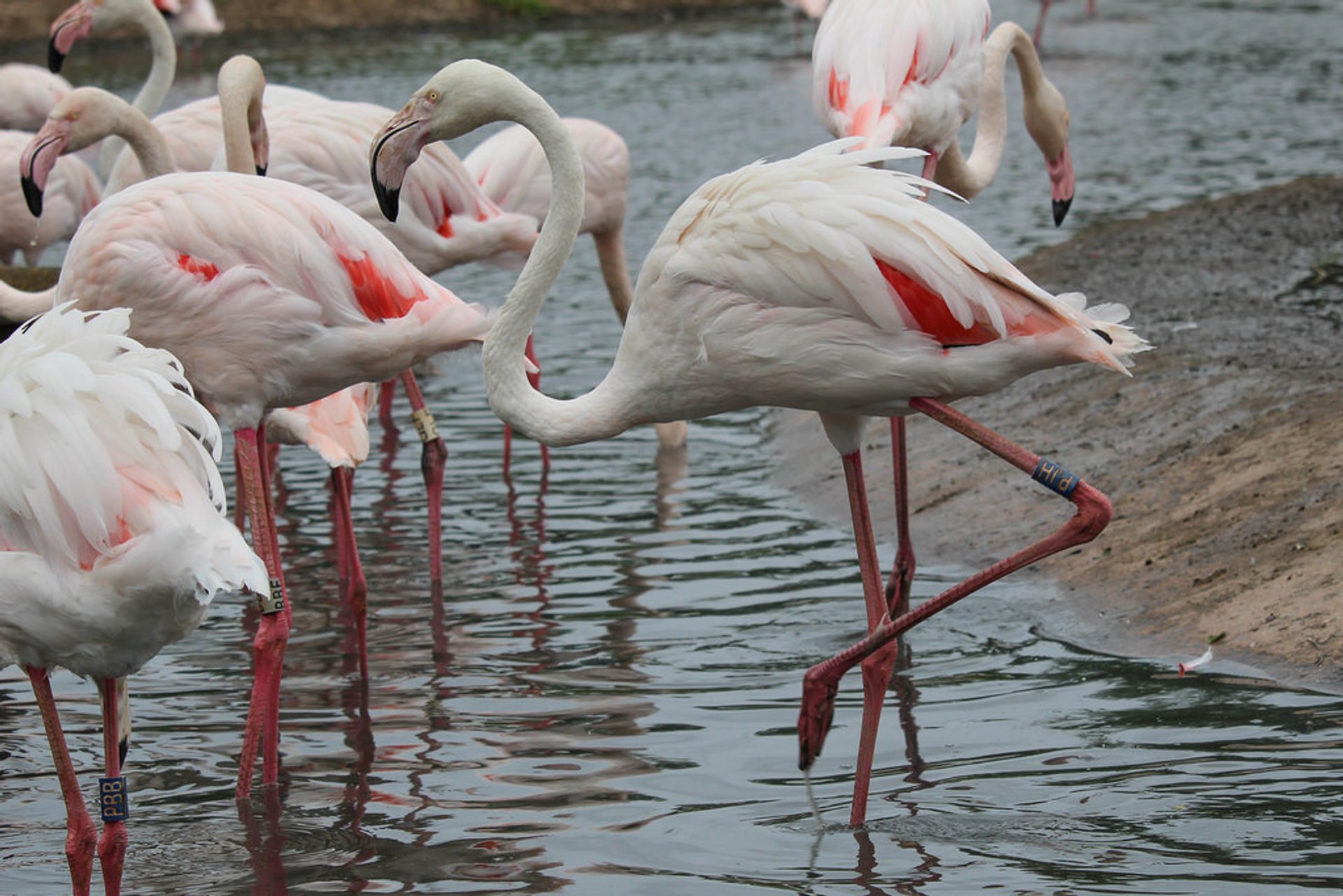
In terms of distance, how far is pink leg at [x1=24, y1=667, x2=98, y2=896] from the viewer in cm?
400

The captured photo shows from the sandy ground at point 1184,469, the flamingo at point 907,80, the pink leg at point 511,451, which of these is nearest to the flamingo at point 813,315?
the sandy ground at point 1184,469

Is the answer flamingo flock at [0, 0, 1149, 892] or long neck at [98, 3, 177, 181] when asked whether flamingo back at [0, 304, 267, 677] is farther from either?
long neck at [98, 3, 177, 181]

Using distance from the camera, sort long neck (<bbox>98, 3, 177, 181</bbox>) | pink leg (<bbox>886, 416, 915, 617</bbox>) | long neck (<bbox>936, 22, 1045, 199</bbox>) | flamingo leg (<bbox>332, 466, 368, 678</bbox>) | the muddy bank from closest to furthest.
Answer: flamingo leg (<bbox>332, 466, 368, 678</bbox>), pink leg (<bbox>886, 416, 915, 617</bbox>), long neck (<bbox>936, 22, 1045, 199</bbox>), long neck (<bbox>98, 3, 177, 181</bbox>), the muddy bank

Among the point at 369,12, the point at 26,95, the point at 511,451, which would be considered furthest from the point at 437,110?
the point at 369,12

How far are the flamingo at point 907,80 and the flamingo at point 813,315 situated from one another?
1.50 m

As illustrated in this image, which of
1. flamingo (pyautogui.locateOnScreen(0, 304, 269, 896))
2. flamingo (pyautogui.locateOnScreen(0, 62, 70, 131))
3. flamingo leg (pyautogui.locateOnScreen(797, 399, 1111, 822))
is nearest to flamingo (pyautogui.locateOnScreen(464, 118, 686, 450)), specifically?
flamingo leg (pyautogui.locateOnScreen(797, 399, 1111, 822))

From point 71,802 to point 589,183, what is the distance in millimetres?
5009

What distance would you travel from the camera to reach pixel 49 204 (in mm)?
9797

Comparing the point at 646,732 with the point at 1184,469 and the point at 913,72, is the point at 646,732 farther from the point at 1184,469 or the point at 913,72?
the point at 913,72

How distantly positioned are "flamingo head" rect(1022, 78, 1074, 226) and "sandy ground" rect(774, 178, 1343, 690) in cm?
82

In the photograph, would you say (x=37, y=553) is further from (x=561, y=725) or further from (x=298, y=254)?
(x=561, y=725)

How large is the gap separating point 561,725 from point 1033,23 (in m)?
20.1

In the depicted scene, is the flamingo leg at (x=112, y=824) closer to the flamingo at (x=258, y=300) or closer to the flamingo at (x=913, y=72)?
the flamingo at (x=258, y=300)

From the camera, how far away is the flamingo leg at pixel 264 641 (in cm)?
472
